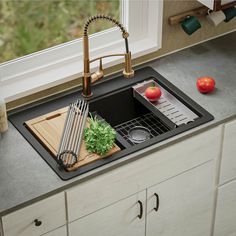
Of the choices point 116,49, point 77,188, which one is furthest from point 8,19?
point 77,188

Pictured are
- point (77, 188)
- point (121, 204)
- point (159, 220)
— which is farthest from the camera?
point (159, 220)

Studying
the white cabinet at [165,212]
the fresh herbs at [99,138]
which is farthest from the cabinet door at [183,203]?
the fresh herbs at [99,138]

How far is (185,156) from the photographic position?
347 centimetres

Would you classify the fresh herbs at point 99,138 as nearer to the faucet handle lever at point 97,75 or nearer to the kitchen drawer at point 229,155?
the faucet handle lever at point 97,75

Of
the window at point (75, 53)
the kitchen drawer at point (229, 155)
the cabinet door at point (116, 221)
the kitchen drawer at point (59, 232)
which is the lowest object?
the kitchen drawer at point (59, 232)

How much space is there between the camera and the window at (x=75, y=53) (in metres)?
3.53

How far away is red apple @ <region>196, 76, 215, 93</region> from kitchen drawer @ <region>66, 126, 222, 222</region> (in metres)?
0.21

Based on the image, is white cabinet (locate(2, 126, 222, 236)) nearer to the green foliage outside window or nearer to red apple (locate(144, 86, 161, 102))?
red apple (locate(144, 86, 161, 102))

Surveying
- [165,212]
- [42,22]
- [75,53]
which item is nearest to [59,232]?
[165,212]

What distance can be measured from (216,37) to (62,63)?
3.03ft

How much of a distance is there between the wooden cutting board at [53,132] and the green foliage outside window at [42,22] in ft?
1.18

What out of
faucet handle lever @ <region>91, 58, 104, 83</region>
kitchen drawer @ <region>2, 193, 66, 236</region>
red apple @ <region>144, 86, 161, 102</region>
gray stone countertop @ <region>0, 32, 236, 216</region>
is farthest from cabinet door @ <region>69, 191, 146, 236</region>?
faucet handle lever @ <region>91, 58, 104, 83</region>

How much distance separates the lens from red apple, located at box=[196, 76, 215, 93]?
358 cm

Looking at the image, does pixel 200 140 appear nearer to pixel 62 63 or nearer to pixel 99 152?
pixel 99 152
